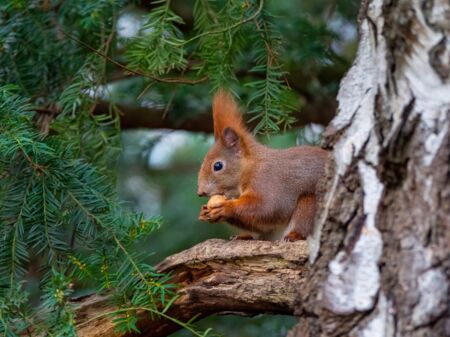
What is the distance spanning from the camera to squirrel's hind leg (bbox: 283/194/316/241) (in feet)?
7.83

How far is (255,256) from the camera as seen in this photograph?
201 cm

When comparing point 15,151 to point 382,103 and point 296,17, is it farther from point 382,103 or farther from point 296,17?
point 296,17

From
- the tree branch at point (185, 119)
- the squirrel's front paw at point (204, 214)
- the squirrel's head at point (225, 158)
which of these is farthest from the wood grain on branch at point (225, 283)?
the tree branch at point (185, 119)

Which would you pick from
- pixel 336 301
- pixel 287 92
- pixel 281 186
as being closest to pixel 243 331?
pixel 281 186

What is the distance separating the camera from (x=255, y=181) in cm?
265

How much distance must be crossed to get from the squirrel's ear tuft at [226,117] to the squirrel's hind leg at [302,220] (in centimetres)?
39

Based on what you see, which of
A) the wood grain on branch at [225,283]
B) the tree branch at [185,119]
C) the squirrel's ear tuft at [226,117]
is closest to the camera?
the wood grain on branch at [225,283]

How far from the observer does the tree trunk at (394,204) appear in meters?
1.40

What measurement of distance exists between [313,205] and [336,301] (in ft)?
3.16

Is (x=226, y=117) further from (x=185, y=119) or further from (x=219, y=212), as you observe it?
(x=185, y=119)

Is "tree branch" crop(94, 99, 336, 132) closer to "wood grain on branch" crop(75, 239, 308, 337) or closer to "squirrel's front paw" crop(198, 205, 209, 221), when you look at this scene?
"squirrel's front paw" crop(198, 205, 209, 221)

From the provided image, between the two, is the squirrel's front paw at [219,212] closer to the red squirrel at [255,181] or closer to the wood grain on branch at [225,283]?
the red squirrel at [255,181]

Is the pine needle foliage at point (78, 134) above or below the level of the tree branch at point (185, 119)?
above

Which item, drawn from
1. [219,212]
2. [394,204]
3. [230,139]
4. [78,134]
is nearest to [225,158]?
[230,139]
